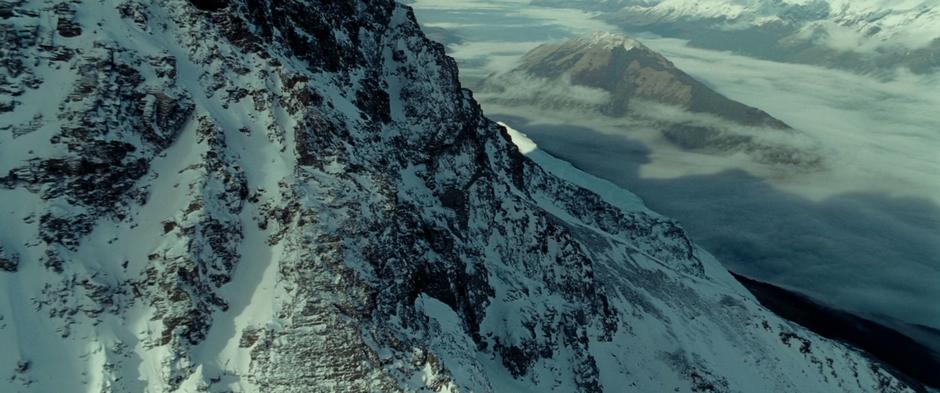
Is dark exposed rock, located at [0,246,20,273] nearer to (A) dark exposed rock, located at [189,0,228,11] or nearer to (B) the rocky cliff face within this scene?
(B) the rocky cliff face

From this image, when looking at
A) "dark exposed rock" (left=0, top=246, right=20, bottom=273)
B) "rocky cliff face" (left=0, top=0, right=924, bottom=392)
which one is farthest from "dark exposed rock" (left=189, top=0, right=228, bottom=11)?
"dark exposed rock" (left=0, top=246, right=20, bottom=273)

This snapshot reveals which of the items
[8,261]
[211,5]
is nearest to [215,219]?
[8,261]

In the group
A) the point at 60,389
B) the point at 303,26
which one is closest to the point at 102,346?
the point at 60,389

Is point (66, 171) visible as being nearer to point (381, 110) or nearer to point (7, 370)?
point (7, 370)

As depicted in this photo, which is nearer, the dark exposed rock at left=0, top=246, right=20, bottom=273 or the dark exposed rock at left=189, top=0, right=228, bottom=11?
the dark exposed rock at left=0, top=246, right=20, bottom=273

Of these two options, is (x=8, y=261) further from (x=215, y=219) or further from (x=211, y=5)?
(x=211, y=5)

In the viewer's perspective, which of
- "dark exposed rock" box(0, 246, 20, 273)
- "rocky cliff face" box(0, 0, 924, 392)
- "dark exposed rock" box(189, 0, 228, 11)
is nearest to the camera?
"dark exposed rock" box(0, 246, 20, 273)

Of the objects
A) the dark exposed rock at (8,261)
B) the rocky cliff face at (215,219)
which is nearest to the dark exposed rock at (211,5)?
the rocky cliff face at (215,219)

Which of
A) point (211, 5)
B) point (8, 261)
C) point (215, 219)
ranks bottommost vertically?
point (8, 261)

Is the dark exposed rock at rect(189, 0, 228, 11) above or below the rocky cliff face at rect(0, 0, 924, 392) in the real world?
above

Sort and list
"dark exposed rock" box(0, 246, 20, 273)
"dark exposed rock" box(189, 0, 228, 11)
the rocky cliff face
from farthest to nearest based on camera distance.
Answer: "dark exposed rock" box(189, 0, 228, 11) → the rocky cliff face → "dark exposed rock" box(0, 246, 20, 273)

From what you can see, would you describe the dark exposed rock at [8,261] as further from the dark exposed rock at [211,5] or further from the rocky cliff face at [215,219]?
the dark exposed rock at [211,5]
